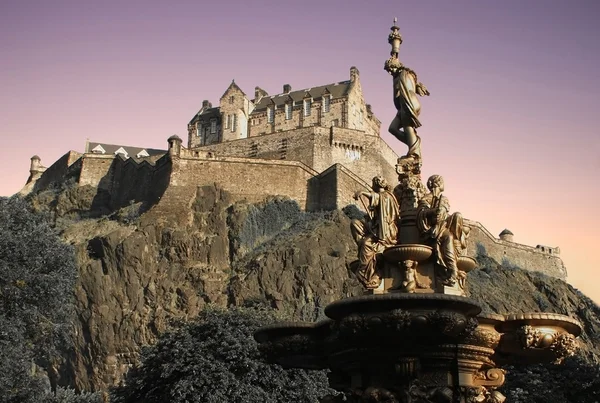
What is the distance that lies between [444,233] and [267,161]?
48.0 meters

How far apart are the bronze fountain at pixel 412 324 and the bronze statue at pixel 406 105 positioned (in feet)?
0.06

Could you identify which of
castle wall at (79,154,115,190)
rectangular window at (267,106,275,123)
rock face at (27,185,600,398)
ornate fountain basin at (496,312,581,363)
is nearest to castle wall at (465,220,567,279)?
rock face at (27,185,600,398)

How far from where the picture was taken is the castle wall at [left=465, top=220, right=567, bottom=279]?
67.3 m

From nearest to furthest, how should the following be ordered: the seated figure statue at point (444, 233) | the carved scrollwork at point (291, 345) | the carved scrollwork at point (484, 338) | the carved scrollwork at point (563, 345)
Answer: the carved scrollwork at point (484, 338)
the carved scrollwork at point (563, 345)
the seated figure statue at point (444, 233)
the carved scrollwork at point (291, 345)

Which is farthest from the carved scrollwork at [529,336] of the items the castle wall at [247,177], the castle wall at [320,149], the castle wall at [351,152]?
the castle wall at [351,152]

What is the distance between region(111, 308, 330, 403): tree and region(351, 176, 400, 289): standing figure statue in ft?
43.7

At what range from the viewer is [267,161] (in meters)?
57.6

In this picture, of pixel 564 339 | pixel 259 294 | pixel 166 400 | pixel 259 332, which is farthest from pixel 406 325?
pixel 259 294

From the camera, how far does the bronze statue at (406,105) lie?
1138 cm

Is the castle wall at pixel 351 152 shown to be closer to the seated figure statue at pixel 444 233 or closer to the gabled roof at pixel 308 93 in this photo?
the gabled roof at pixel 308 93

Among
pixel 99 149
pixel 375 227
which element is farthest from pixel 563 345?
pixel 99 149

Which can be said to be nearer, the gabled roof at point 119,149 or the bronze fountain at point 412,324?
the bronze fountain at point 412,324

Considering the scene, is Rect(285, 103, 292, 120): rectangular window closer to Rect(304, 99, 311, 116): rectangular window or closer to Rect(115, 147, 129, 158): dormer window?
Rect(304, 99, 311, 116): rectangular window

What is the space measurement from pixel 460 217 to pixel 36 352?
20.1 meters
